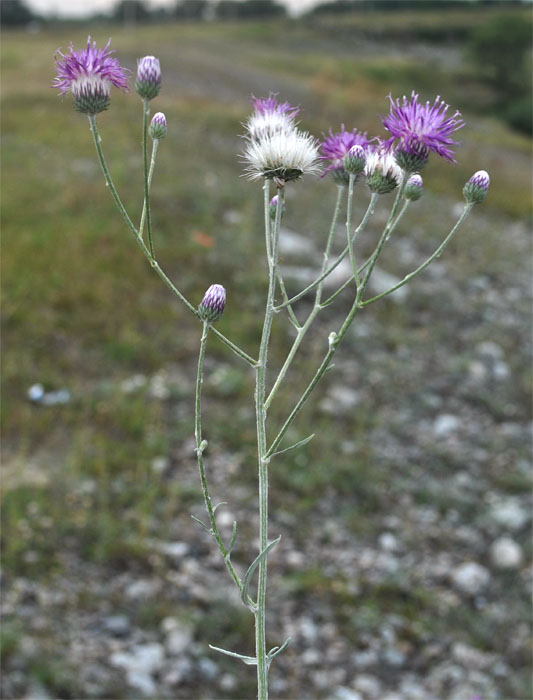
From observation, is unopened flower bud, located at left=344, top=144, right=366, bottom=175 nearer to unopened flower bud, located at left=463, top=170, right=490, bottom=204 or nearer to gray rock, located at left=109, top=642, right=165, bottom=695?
unopened flower bud, located at left=463, top=170, right=490, bottom=204

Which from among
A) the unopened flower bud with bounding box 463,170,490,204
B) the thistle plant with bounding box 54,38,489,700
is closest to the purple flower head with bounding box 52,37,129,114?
the thistle plant with bounding box 54,38,489,700

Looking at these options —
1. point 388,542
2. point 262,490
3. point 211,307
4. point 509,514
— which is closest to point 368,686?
point 388,542

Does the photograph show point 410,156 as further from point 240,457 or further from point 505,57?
point 505,57

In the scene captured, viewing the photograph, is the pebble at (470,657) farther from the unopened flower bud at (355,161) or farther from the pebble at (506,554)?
the unopened flower bud at (355,161)

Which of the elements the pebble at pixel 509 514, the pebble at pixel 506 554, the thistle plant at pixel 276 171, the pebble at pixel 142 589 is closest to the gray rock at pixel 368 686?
the pebble at pixel 142 589

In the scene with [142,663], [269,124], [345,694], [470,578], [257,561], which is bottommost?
[345,694]

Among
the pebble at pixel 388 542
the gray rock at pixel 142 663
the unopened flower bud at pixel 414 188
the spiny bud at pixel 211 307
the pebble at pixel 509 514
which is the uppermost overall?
the unopened flower bud at pixel 414 188
